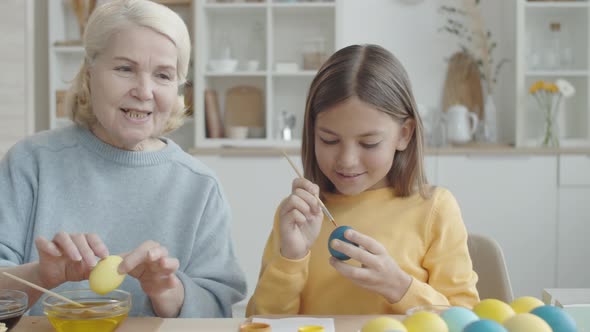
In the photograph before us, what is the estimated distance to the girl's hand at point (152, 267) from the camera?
3.72 ft

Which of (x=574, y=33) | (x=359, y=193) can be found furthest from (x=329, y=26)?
(x=359, y=193)

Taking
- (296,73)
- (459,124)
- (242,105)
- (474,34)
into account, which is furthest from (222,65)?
(474,34)

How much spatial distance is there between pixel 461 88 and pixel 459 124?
0.36 meters

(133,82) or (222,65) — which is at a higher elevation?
(222,65)

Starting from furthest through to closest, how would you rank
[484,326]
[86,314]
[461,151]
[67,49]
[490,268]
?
[67,49] < [461,151] < [490,268] < [86,314] < [484,326]

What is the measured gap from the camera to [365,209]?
159cm

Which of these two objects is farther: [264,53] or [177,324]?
[264,53]

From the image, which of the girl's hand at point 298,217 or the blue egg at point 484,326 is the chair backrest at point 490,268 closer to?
the girl's hand at point 298,217

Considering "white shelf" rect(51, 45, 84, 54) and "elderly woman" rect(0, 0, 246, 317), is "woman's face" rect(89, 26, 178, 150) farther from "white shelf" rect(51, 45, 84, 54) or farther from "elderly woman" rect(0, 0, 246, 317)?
"white shelf" rect(51, 45, 84, 54)

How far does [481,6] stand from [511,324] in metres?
3.76

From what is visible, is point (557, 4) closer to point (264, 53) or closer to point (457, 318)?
point (264, 53)

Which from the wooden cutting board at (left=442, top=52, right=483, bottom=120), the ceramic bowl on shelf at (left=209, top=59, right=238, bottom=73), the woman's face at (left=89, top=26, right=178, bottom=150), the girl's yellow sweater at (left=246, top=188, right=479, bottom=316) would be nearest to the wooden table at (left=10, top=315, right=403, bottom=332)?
the girl's yellow sweater at (left=246, top=188, right=479, bottom=316)

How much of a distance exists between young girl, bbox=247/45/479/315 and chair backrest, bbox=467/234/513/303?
202mm

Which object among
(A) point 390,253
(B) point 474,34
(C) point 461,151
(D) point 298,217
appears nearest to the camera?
(D) point 298,217
